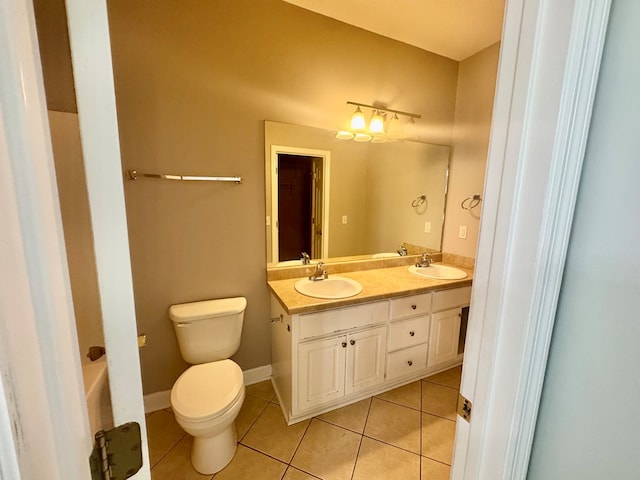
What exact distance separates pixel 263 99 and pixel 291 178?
552mm

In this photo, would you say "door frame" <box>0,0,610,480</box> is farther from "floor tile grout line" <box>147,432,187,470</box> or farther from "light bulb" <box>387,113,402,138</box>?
"light bulb" <box>387,113,402,138</box>

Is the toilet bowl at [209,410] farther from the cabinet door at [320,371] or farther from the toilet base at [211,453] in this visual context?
the cabinet door at [320,371]

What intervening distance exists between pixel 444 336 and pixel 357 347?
2.79ft

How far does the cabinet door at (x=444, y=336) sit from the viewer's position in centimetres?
210

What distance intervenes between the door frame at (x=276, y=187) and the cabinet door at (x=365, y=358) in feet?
2.30

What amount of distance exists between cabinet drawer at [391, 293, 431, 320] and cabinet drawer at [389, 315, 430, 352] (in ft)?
0.18

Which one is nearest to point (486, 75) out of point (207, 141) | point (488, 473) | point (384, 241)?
point (384, 241)

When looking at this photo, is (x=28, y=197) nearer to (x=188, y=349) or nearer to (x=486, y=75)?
(x=188, y=349)

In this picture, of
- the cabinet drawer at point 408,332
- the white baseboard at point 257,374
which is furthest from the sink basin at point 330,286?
the white baseboard at point 257,374

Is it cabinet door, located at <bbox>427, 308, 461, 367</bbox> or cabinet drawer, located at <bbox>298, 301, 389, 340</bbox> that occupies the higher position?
cabinet drawer, located at <bbox>298, 301, 389, 340</bbox>

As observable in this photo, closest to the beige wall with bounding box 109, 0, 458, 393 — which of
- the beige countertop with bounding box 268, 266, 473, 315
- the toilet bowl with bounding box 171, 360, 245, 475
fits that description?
the beige countertop with bounding box 268, 266, 473, 315

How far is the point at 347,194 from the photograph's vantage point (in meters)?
2.21

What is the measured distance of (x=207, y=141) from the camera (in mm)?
1709

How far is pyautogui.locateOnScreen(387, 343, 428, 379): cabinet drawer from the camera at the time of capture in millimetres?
1967
